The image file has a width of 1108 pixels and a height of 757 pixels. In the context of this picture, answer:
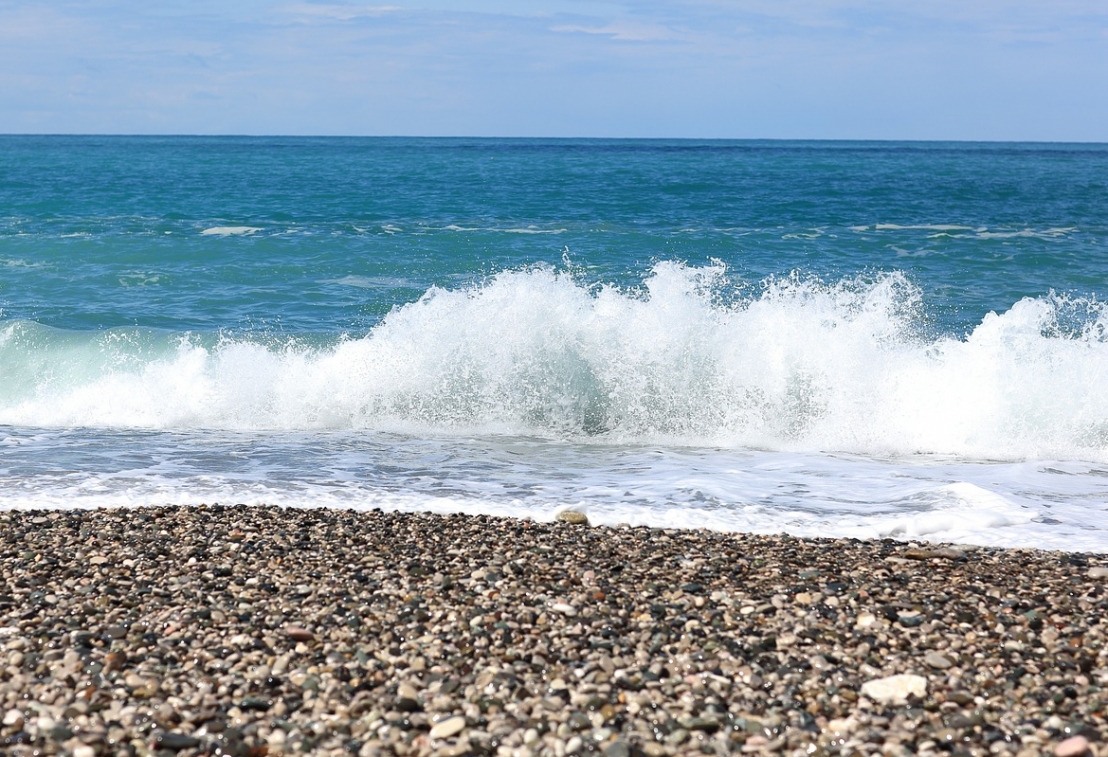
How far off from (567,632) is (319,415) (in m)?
6.08

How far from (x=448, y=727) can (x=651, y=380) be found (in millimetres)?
6762

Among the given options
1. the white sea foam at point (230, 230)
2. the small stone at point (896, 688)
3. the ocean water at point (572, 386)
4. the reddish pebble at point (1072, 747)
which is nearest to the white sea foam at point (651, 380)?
the ocean water at point (572, 386)

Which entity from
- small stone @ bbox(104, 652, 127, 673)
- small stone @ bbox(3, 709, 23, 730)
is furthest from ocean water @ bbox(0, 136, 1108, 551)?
small stone @ bbox(3, 709, 23, 730)

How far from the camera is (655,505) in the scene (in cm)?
682

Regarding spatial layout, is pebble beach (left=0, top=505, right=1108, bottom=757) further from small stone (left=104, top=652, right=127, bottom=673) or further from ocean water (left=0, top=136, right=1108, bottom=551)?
ocean water (left=0, top=136, right=1108, bottom=551)

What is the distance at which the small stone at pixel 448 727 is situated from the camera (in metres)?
3.46

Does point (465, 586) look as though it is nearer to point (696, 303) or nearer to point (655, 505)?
point (655, 505)

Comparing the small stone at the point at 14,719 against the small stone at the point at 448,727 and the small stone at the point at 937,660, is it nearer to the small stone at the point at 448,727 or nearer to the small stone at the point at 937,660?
the small stone at the point at 448,727

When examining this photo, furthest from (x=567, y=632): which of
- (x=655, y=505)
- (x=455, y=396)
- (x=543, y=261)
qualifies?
(x=543, y=261)

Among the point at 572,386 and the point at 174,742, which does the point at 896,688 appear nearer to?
the point at 174,742

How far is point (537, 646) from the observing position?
13.4ft

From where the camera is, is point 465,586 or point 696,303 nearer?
point 465,586

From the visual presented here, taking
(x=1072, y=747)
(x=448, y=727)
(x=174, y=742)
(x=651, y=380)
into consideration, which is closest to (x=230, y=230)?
(x=651, y=380)

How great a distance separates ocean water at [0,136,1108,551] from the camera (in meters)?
7.09
